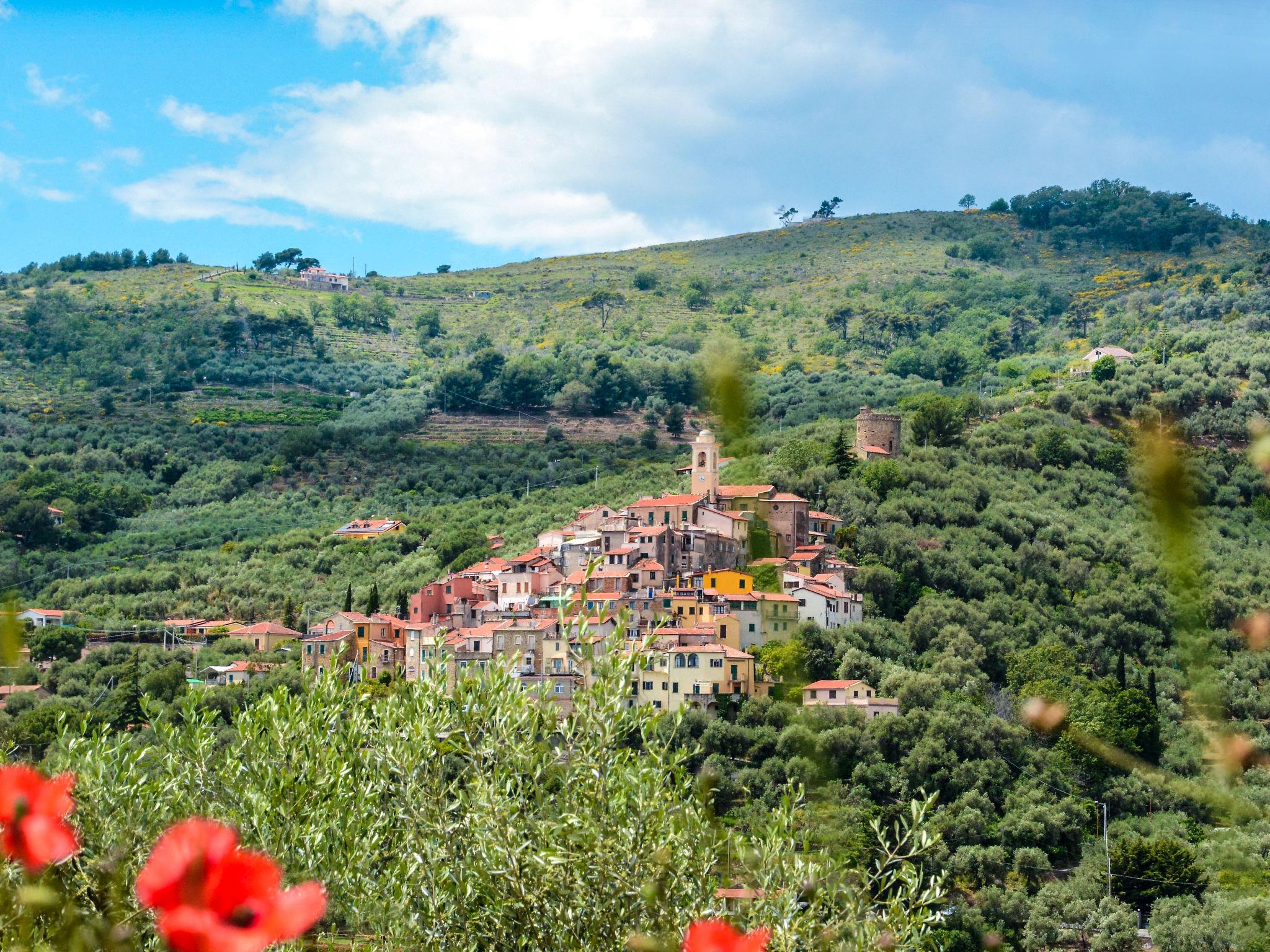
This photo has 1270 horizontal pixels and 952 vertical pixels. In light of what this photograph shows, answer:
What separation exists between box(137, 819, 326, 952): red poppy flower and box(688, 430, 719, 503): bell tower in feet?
136

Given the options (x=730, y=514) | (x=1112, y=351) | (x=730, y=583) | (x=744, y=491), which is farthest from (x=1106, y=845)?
(x=1112, y=351)

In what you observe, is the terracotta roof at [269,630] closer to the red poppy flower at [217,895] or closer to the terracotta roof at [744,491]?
the terracotta roof at [744,491]

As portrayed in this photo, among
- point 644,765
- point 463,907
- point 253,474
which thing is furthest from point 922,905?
point 253,474

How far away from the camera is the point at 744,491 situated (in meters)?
43.1

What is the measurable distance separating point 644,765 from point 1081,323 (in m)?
87.1

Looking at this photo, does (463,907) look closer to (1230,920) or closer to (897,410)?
(1230,920)

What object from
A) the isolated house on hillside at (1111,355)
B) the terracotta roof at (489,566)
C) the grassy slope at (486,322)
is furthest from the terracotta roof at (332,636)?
the isolated house on hillside at (1111,355)

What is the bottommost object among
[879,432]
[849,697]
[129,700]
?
[849,697]

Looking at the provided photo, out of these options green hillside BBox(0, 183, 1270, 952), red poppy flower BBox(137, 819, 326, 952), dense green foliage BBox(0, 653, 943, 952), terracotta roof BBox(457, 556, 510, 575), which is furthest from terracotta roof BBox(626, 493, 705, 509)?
red poppy flower BBox(137, 819, 326, 952)

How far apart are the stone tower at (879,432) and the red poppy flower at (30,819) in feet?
168

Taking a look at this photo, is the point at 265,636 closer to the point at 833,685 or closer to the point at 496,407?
the point at 833,685

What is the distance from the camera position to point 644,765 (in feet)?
28.8

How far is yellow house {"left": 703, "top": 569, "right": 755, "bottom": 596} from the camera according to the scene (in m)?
37.7

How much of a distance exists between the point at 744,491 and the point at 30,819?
4165cm
